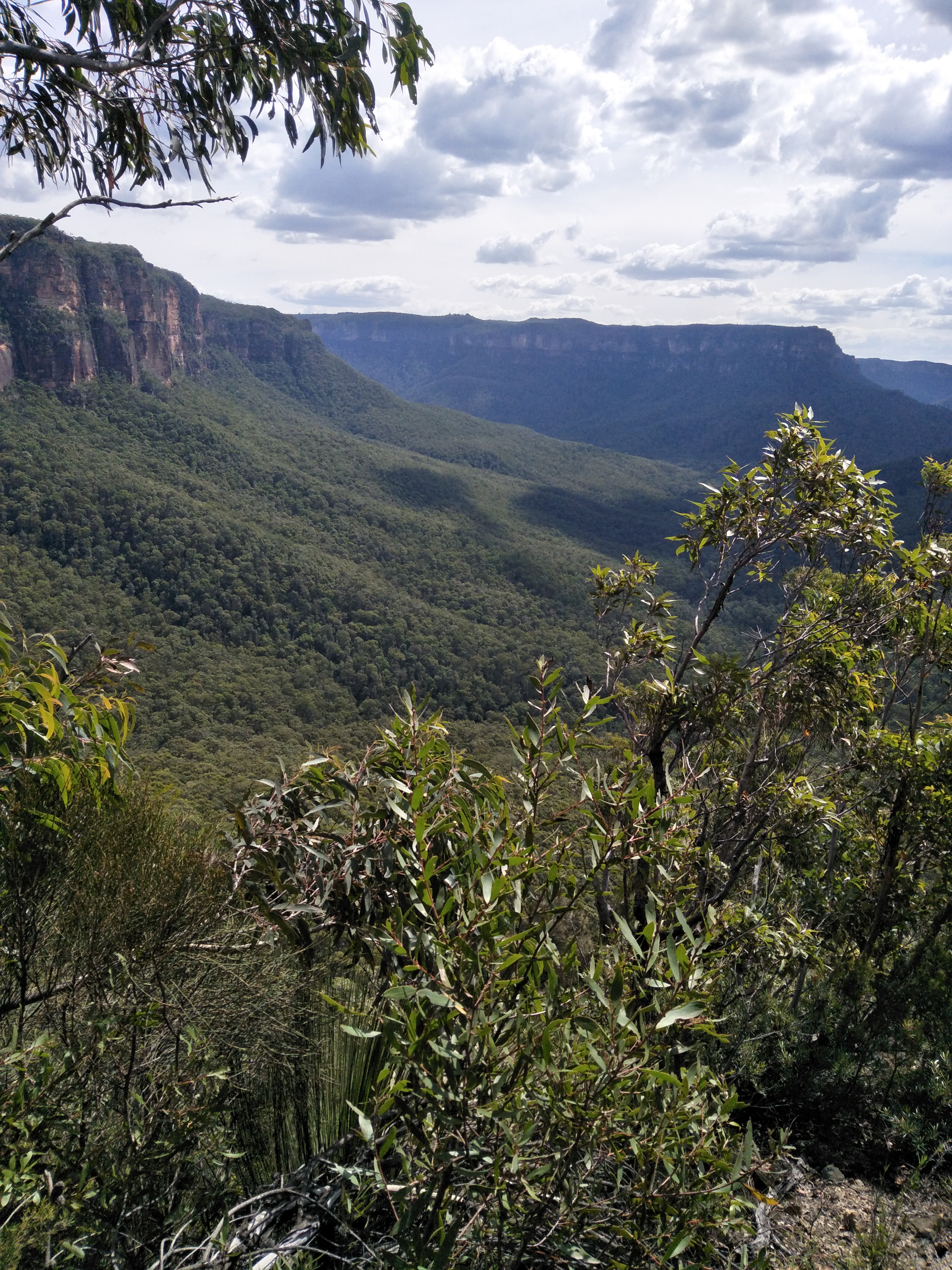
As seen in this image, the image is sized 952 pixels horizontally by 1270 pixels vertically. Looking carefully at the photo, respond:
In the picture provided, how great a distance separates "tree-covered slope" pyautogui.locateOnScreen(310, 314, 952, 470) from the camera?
95556 mm

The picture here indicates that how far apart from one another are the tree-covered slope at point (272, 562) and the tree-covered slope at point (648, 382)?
4376 cm

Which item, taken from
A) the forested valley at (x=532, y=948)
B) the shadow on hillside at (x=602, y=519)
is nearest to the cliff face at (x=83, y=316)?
the shadow on hillside at (x=602, y=519)

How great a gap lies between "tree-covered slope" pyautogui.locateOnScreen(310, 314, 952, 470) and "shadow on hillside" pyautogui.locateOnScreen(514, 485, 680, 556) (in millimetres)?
27302

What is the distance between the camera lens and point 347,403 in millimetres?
87188

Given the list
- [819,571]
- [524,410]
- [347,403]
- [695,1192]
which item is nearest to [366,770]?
[695,1192]

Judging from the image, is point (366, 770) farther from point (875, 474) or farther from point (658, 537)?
point (658, 537)

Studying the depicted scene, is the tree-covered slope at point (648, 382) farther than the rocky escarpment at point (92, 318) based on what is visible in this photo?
Yes

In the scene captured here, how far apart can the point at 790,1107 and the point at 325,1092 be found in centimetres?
243

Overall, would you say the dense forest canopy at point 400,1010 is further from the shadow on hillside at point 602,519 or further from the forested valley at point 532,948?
the shadow on hillside at point 602,519

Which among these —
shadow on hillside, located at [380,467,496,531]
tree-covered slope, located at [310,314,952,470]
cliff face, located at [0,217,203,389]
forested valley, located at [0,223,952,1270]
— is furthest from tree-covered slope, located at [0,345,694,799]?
tree-covered slope, located at [310,314,952,470]

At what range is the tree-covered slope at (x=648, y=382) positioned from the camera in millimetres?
95556

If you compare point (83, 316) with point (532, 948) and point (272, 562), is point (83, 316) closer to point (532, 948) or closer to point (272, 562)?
point (272, 562)

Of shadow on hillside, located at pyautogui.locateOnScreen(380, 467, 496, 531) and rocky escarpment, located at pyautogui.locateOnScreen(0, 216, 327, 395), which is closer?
rocky escarpment, located at pyautogui.locateOnScreen(0, 216, 327, 395)

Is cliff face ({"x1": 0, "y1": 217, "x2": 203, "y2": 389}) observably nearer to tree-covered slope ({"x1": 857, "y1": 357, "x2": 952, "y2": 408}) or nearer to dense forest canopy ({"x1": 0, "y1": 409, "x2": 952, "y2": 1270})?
dense forest canopy ({"x1": 0, "y1": 409, "x2": 952, "y2": 1270})
